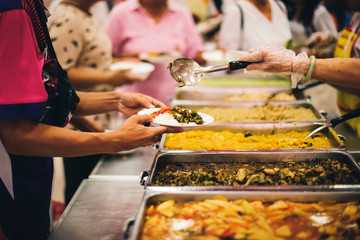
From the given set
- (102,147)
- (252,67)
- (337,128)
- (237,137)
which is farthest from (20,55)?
(337,128)

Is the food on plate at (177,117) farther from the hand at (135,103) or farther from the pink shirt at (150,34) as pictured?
the pink shirt at (150,34)

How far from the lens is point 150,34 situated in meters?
3.88

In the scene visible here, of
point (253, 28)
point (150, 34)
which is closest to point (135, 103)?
point (150, 34)

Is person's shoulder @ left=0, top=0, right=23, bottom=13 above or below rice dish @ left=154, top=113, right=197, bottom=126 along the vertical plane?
above

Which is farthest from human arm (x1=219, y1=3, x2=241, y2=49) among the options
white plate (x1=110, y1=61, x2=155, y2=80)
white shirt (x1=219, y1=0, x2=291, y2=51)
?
white plate (x1=110, y1=61, x2=155, y2=80)

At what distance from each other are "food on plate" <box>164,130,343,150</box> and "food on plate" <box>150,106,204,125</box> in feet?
1.14

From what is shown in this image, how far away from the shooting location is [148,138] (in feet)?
5.42

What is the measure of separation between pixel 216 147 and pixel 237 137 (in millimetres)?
329

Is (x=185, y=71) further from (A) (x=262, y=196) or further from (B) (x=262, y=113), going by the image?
(A) (x=262, y=196)

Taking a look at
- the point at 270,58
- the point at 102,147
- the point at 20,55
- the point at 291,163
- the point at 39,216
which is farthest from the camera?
the point at 270,58

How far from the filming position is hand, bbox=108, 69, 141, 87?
300 centimetres

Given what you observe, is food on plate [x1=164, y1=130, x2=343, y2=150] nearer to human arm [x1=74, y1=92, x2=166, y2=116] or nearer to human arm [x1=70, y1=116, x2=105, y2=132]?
human arm [x1=74, y1=92, x2=166, y2=116]

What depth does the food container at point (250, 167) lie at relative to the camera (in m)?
1.64

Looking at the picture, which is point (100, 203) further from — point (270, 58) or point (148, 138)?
point (270, 58)
